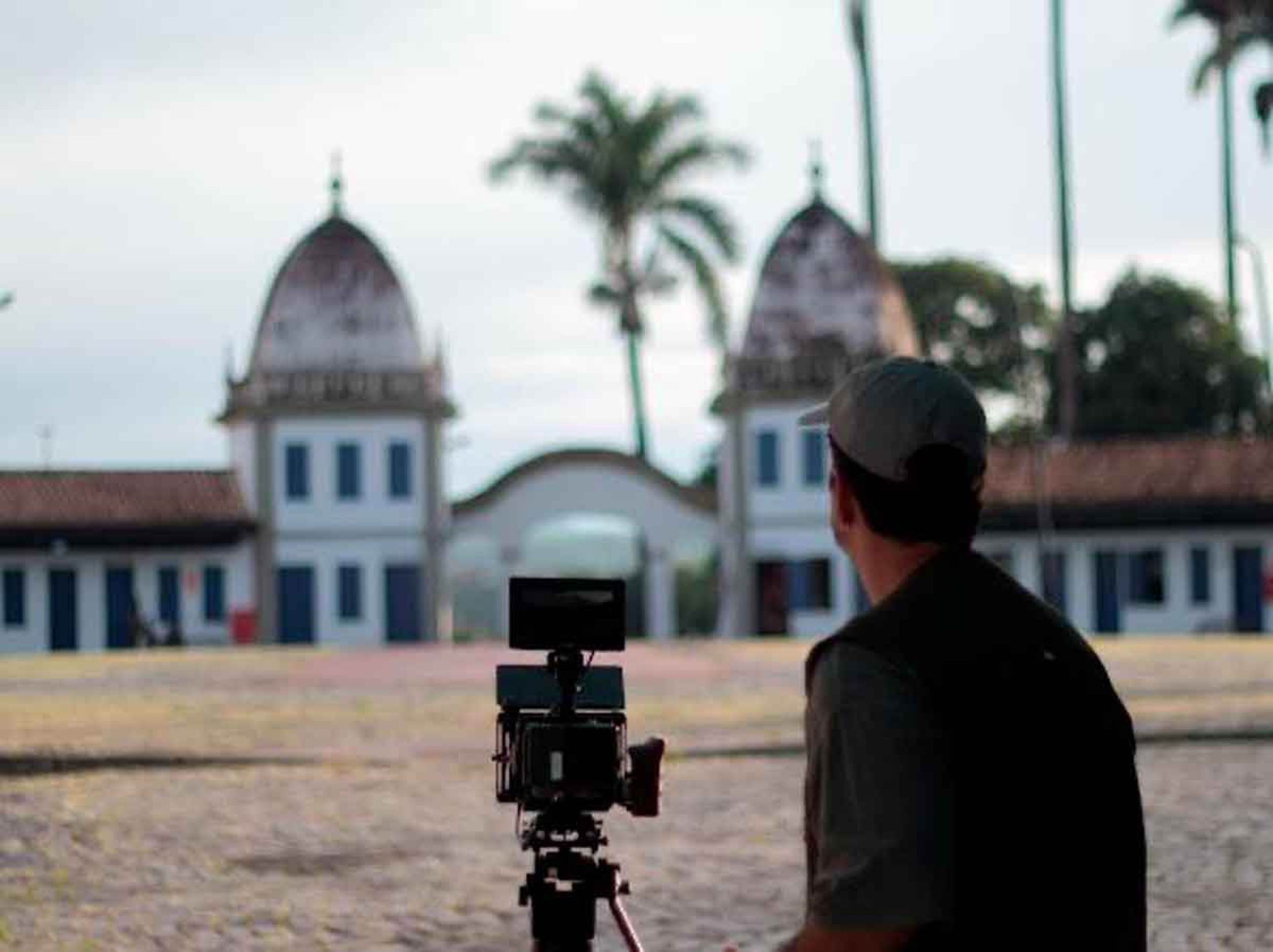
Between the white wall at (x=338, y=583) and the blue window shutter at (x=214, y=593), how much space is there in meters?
1.20

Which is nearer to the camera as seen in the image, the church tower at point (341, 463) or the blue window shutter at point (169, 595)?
the blue window shutter at point (169, 595)

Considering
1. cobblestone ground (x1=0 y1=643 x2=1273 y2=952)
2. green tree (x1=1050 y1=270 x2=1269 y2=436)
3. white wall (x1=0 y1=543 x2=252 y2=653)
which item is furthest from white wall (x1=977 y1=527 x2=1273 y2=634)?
cobblestone ground (x1=0 y1=643 x2=1273 y2=952)

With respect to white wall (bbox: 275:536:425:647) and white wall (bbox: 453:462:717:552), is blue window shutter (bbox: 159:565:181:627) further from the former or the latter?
white wall (bbox: 453:462:717:552)

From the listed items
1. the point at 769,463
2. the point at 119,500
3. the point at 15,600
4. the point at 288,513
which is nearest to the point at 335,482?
the point at 288,513

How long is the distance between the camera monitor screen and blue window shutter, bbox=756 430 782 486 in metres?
53.6

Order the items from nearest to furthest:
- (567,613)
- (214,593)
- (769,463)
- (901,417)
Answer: (901,417), (567,613), (214,593), (769,463)

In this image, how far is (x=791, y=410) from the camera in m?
57.5

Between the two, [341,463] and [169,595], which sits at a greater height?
[341,463]

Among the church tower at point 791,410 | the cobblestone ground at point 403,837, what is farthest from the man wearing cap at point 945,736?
the church tower at point 791,410

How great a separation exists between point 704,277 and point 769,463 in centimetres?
443

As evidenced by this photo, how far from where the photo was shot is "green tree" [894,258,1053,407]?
69750 mm

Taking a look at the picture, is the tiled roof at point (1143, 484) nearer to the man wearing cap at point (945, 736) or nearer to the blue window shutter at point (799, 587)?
the blue window shutter at point (799, 587)

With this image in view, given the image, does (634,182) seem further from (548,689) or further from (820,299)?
(548,689)

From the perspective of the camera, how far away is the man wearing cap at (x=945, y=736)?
8.29 feet
